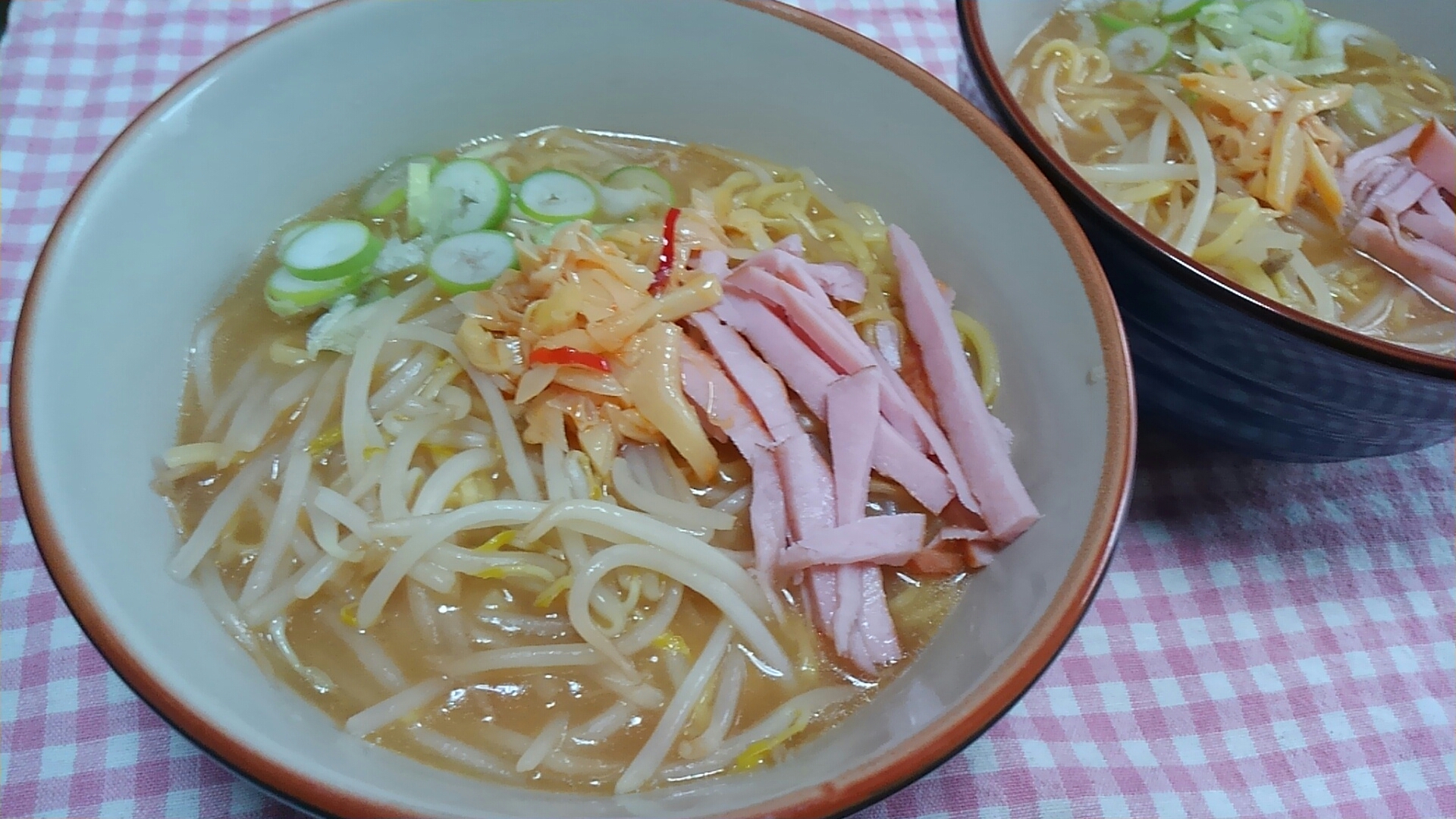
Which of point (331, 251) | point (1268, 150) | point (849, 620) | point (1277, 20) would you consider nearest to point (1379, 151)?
point (1268, 150)

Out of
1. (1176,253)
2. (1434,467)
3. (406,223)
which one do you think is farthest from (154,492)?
(1434,467)

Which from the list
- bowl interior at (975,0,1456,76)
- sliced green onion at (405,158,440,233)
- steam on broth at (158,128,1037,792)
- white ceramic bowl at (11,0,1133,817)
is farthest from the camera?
bowl interior at (975,0,1456,76)

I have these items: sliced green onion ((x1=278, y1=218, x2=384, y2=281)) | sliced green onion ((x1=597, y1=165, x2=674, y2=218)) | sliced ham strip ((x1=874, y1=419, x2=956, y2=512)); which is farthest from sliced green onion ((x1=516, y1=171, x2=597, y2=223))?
sliced ham strip ((x1=874, y1=419, x2=956, y2=512))

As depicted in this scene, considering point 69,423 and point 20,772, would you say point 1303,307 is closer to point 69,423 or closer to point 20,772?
point 69,423

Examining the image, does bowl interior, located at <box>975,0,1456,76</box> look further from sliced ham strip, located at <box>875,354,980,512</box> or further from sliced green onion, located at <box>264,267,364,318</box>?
sliced green onion, located at <box>264,267,364,318</box>

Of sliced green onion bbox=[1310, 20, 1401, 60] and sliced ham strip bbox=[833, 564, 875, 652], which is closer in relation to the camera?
sliced ham strip bbox=[833, 564, 875, 652]

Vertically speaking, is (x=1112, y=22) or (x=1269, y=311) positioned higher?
(x=1112, y=22)

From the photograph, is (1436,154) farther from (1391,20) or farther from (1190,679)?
(1190,679)

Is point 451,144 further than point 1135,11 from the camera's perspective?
No
